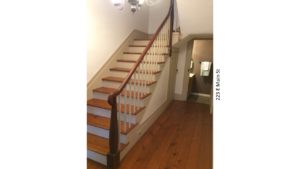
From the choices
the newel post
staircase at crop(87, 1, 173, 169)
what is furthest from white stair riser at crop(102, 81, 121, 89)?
the newel post

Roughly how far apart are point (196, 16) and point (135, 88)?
5.38 ft

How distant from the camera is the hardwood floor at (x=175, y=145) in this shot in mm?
2428

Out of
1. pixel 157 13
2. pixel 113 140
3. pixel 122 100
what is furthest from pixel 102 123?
pixel 157 13

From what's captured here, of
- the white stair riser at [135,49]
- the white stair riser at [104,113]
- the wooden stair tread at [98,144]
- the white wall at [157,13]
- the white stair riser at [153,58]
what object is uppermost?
the white wall at [157,13]

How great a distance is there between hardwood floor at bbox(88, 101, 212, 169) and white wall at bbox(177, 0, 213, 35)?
174cm

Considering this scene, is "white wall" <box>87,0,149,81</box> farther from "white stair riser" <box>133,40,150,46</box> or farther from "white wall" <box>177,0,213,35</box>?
"white wall" <box>177,0,213,35</box>

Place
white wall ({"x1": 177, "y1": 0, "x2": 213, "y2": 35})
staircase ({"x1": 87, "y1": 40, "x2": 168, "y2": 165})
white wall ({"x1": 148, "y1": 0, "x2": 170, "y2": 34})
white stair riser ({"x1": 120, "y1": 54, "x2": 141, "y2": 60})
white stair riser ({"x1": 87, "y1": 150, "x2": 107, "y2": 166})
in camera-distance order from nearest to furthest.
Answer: white stair riser ({"x1": 87, "y1": 150, "x2": 107, "y2": 166}) < staircase ({"x1": 87, "y1": 40, "x2": 168, "y2": 165}) < white wall ({"x1": 177, "y1": 0, "x2": 213, "y2": 35}) < white stair riser ({"x1": 120, "y1": 54, "x2": 141, "y2": 60}) < white wall ({"x1": 148, "y1": 0, "x2": 170, "y2": 34})

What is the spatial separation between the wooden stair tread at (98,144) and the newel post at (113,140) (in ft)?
0.50

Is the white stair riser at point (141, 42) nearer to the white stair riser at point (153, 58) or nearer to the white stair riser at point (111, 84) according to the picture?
the white stair riser at point (153, 58)

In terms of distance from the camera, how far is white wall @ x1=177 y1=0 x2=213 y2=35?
121 inches

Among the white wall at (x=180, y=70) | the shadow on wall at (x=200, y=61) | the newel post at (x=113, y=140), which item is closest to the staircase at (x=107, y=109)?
the newel post at (x=113, y=140)

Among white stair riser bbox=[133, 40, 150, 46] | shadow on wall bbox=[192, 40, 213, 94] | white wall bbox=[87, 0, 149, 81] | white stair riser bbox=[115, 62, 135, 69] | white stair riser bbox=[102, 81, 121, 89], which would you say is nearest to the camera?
white wall bbox=[87, 0, 149, 81]

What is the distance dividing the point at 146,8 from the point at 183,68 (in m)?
1.88
